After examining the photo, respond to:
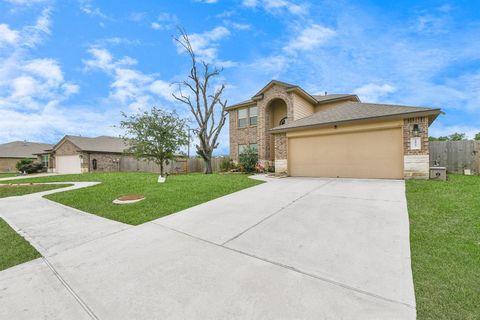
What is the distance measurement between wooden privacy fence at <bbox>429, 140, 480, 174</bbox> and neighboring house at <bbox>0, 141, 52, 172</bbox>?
137 ft

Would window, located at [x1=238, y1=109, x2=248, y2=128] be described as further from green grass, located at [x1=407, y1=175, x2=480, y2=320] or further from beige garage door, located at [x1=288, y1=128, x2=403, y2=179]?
green grass, located at [x1=407, y1=175, x2=480, y2=320]

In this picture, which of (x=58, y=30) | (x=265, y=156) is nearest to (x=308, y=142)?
(x=265, y=156)

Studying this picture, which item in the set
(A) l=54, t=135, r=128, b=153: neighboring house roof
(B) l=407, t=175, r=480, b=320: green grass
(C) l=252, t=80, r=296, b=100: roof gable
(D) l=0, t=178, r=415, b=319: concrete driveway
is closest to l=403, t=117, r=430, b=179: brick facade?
(B) l=407, t=175, r=480, b=320: green grass

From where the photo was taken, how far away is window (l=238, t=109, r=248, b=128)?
18.3 metres

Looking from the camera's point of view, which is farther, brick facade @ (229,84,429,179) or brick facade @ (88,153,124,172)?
brick facade @ (88,153,124,172)

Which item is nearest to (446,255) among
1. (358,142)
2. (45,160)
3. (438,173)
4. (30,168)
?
(438,173)

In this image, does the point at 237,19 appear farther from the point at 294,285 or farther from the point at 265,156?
the point at 294,285

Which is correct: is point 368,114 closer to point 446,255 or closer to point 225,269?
point 446,255

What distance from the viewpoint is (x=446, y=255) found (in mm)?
2949

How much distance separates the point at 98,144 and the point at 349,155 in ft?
87.7

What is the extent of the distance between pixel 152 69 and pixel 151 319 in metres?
19.4

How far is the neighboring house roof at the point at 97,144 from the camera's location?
77.6 feet

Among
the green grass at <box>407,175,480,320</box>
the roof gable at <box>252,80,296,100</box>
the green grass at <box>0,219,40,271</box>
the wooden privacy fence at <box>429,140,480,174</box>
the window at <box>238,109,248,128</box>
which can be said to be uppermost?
the roof gable at <box>252,80,296,100</box>

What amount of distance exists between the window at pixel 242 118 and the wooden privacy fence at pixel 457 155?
1222 centimetres
